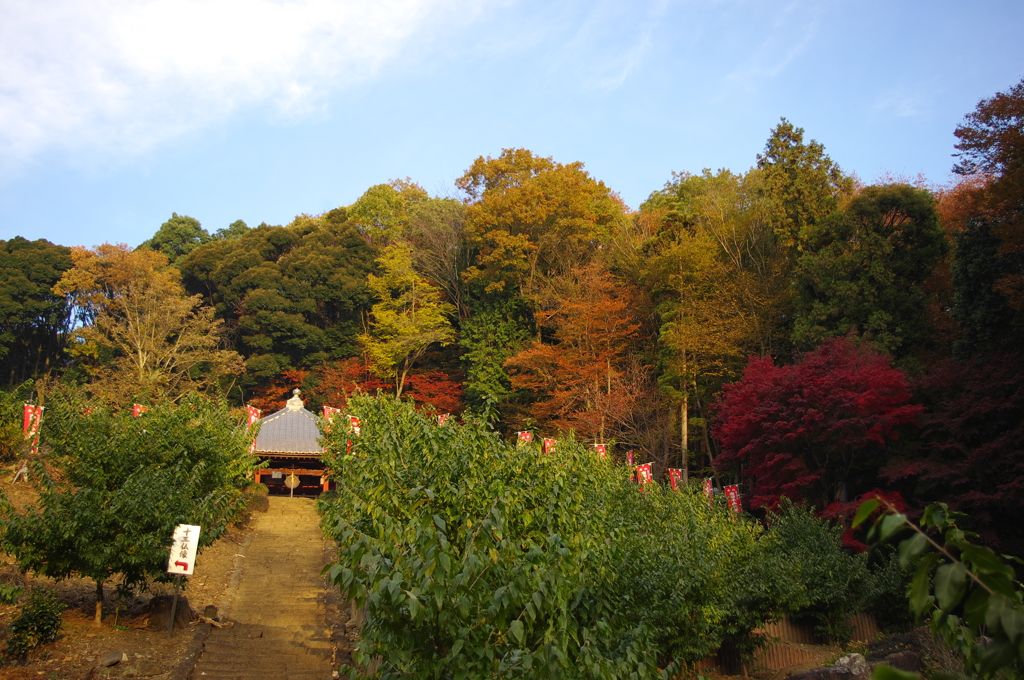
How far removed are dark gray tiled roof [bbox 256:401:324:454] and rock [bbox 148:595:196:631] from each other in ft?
45.3

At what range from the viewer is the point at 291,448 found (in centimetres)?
2580

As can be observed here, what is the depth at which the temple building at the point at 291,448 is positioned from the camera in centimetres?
2567

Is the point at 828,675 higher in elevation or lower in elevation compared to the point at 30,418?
lower

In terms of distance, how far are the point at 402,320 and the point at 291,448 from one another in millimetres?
8248

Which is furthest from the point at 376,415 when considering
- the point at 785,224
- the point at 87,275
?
the point at 87,275

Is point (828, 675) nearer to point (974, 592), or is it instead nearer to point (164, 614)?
point (974, 592)

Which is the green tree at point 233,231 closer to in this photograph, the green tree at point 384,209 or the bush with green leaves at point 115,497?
the green tree at point 384,209

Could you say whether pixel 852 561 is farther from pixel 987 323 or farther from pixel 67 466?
pixel 67 466

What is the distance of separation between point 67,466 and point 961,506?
55.3 ft

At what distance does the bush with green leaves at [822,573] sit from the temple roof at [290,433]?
669 inches

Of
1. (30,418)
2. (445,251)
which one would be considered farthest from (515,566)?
(445,251)

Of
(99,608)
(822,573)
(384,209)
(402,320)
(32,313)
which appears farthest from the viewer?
(384,209)

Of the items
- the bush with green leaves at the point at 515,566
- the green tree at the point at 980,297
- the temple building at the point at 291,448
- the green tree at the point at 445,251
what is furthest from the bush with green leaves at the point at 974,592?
the green tree at the point at 445,251

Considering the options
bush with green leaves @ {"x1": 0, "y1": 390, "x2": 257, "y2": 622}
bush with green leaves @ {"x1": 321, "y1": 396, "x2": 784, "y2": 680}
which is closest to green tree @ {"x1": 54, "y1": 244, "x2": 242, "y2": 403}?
bush with green leaves @ {"x1": 0, "y1": 390, "x2": 257, "y2": 622}
